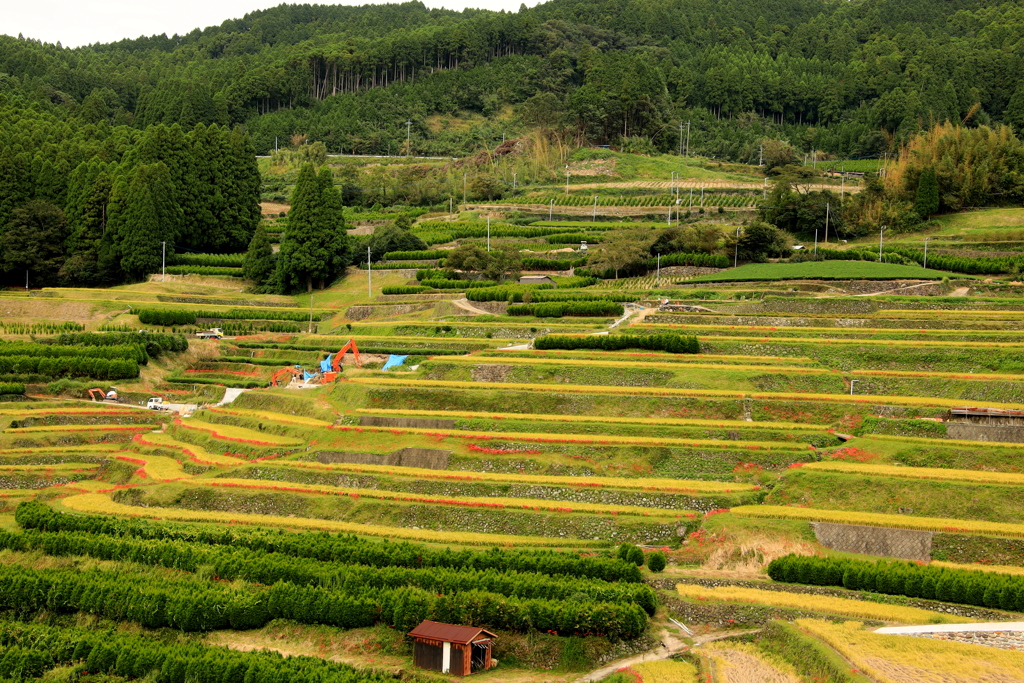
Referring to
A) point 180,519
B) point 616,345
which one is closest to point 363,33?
point 616,345

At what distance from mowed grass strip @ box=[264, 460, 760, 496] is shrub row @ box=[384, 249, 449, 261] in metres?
34.3

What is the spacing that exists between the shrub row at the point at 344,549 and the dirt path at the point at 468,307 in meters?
28.3

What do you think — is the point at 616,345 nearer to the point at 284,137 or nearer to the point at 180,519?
the point at 180,519

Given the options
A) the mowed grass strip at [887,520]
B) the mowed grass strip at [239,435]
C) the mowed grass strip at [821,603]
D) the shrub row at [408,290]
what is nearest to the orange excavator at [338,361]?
the mowed grass strip at [239,435]

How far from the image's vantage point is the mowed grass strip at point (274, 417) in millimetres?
46375

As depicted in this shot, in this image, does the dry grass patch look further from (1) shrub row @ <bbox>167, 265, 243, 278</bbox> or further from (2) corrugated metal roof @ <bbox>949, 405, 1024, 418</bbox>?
(1) shrub row @ <bbox>167, 265, 243, 278</bbox>

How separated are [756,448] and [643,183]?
207 feet

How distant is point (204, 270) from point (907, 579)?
56.8 meters

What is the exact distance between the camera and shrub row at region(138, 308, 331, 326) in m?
63.1

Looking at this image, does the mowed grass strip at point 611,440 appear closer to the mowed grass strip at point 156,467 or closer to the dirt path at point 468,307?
the mowed grass strip at point 156,467

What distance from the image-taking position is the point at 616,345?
5075cm

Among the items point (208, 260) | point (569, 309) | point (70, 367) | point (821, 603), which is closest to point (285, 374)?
point (70, 367)

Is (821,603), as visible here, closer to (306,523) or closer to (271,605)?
(271,605)

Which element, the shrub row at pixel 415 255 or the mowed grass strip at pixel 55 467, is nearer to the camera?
the mowed grass strip at pixel 55 467
